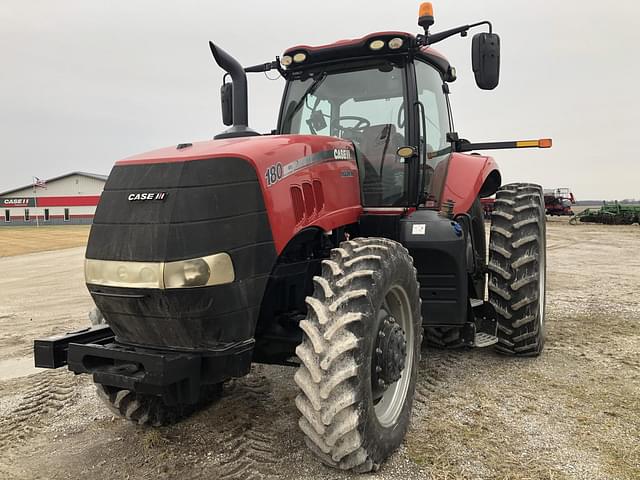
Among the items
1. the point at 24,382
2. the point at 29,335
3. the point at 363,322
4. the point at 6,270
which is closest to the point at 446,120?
the point at 363,322

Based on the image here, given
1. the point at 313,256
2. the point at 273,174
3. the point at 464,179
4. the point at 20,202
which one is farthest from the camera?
the point at 20,202

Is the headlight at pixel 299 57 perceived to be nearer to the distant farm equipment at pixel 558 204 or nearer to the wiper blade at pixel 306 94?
the wiper blade at pixel 306 94

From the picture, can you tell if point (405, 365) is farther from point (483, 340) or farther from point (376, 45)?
point (376, 45)

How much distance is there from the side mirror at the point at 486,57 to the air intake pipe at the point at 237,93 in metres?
1.79

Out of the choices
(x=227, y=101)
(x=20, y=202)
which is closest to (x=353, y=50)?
(x=227, y=101)

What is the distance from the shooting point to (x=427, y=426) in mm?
3492

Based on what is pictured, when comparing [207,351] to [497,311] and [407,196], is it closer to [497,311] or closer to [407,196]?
[407,196]

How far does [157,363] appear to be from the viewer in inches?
102

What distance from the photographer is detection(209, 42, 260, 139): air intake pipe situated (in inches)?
138

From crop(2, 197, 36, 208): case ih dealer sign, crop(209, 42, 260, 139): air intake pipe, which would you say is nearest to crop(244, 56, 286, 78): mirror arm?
crop(209, 42, 260, 139): air intake pipe

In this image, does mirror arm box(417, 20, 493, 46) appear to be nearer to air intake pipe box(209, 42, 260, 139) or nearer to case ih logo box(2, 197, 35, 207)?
air intake pipe box(209, 42, 260, 139)

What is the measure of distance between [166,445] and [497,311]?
2.92 m

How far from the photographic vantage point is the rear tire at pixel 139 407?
3426mm

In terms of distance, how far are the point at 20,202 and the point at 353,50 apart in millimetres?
60707
